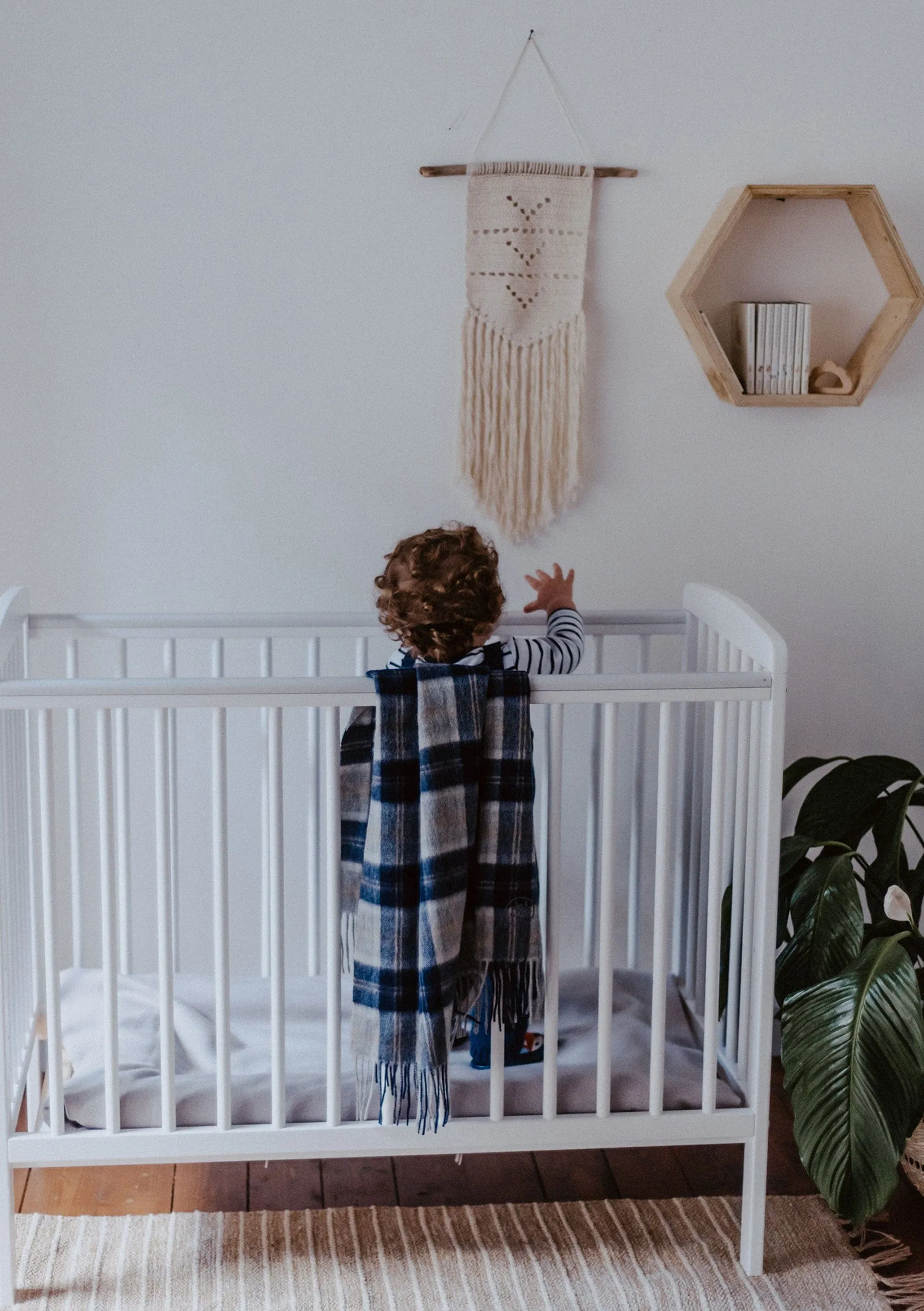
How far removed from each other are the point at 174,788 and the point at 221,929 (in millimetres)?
500

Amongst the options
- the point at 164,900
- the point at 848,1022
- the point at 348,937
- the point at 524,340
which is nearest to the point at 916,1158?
the point at 848,1022

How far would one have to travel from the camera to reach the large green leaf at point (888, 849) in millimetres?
1943

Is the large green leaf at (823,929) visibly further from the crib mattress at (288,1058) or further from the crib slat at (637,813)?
the crib slat at (637,813)

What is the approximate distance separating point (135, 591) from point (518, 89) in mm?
1046

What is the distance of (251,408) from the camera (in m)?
2.19

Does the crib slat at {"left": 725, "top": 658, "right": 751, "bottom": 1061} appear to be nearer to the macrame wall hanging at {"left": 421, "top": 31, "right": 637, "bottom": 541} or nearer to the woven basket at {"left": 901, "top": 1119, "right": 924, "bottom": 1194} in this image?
the woven basket at {"left": 901, "top": 1119, "right": 924, "bottom": 1194}

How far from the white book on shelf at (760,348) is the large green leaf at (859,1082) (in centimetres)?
97

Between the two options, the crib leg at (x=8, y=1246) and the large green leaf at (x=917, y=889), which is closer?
the crib leg at (x=8, y=1246)

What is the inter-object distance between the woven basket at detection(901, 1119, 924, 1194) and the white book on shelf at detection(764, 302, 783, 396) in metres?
1.16

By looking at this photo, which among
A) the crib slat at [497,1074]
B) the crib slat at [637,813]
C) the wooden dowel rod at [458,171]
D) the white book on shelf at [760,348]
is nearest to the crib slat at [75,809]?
the crib slat at [497,1074]

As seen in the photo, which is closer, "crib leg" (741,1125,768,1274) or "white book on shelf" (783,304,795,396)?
"crib leg" (741,1125,768,1274)

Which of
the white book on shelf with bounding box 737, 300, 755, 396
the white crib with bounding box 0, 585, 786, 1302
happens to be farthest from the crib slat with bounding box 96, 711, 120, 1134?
the white book on shelf with bounding box 737, 300, 755, 396

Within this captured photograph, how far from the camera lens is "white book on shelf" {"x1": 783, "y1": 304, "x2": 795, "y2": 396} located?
216 cm

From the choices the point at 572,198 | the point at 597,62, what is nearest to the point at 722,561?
the point at 572,198
